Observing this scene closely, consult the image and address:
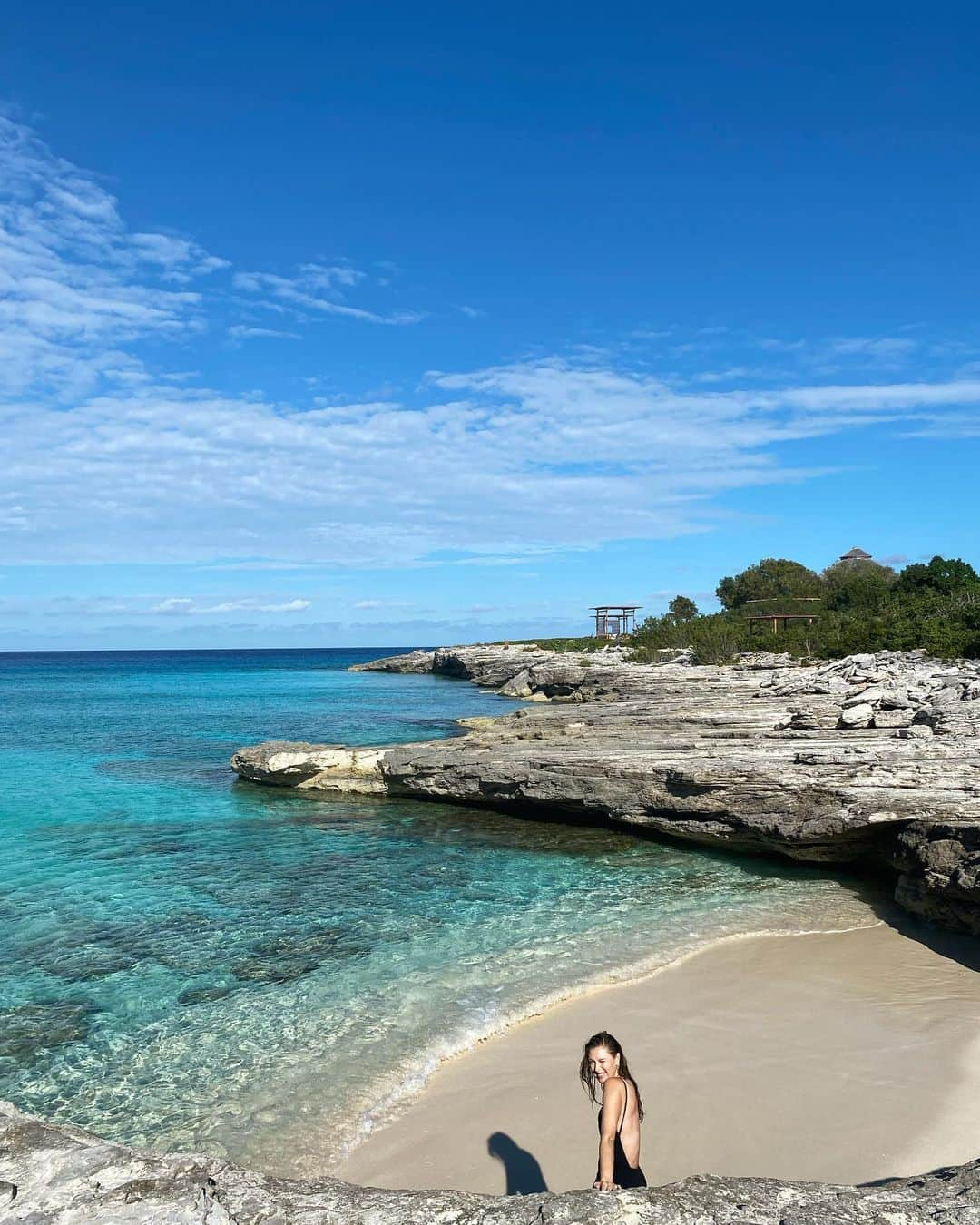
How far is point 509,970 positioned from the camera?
9.53 m

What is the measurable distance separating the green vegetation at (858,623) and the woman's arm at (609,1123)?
2804 cm

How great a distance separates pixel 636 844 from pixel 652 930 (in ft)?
15.3

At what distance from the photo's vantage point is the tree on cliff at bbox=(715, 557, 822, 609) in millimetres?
88438

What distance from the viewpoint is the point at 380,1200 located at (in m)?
3.87

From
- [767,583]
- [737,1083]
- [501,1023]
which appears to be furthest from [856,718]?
[767,583]

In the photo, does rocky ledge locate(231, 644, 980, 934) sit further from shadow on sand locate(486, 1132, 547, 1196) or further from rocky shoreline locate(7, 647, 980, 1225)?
shadow on sand locate(486, 1132, 547, 1196)

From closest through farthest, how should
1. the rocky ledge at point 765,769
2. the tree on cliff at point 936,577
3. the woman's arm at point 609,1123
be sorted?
the woman's arm at point 609,1123
the rocky ledge at point 765,769
the tree on cliff at point 936,577

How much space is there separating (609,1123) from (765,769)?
9463 millimetres

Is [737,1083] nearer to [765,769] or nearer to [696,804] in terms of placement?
[765,769]

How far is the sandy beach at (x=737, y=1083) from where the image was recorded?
5848 mm

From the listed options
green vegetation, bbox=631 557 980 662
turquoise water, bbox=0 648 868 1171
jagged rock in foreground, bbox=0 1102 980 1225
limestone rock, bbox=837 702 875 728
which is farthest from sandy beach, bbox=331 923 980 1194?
green vegetation, bbox=631 557 980 662

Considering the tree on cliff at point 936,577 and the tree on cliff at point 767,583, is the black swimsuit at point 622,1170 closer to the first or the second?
the tree on cliff at point 936,577

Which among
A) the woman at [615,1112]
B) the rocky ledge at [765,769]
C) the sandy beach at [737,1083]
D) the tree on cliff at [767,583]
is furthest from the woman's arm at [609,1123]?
the tree on cliff at [767,583]

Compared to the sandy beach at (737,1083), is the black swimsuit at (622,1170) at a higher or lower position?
higher
